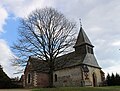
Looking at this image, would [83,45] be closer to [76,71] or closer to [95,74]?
[76,71]

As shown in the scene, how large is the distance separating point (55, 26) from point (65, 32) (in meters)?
1.97

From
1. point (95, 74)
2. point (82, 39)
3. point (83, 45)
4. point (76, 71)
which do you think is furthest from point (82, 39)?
point (95, 74)

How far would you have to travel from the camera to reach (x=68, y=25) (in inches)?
1255

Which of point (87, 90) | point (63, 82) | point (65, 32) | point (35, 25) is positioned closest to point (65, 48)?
point (65, 32)

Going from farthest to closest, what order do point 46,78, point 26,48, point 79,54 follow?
1. point 46,78
2. point 79,54
3. point 26,48

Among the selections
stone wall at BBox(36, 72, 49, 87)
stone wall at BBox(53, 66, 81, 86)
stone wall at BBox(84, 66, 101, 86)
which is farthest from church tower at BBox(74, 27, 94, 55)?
stone wall at BBox(36, 72, 49, 87)

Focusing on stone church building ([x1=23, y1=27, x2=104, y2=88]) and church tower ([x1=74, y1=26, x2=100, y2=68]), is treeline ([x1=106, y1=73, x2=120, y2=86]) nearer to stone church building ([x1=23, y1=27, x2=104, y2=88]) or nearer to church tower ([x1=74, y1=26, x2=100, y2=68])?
stone church building ([x1=23, y1=27, x2=104, y2=88])

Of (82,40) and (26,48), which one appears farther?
(82,40)

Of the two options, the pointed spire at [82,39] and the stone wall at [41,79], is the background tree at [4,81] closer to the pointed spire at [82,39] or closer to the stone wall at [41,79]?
the stone wall at [41,79]

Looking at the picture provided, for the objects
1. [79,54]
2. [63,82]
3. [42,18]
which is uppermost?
[42,18]

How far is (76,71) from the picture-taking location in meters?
38.1

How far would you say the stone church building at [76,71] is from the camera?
37.0 meters

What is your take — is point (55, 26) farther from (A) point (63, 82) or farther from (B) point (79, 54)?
(A) point (63, 82)

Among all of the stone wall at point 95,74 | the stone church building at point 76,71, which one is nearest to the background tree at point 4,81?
the stone church building at point 76,71
